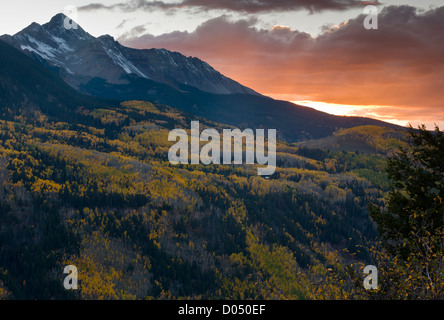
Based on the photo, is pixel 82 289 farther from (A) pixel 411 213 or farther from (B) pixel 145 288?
(A) pixel 411 213

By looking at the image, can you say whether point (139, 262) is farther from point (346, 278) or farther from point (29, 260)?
point (346, 278)

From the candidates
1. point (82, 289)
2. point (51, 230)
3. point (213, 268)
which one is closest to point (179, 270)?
point (213, 268)

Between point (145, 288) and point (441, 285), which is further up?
point (441, 285)

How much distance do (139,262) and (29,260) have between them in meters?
48.7

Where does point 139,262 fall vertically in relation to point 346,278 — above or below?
below

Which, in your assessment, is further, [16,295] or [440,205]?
[16,295]

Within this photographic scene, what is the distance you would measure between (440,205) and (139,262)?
167 m

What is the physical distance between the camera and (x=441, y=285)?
2372 centimetres

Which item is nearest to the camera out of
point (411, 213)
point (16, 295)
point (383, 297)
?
point (383, 297)
